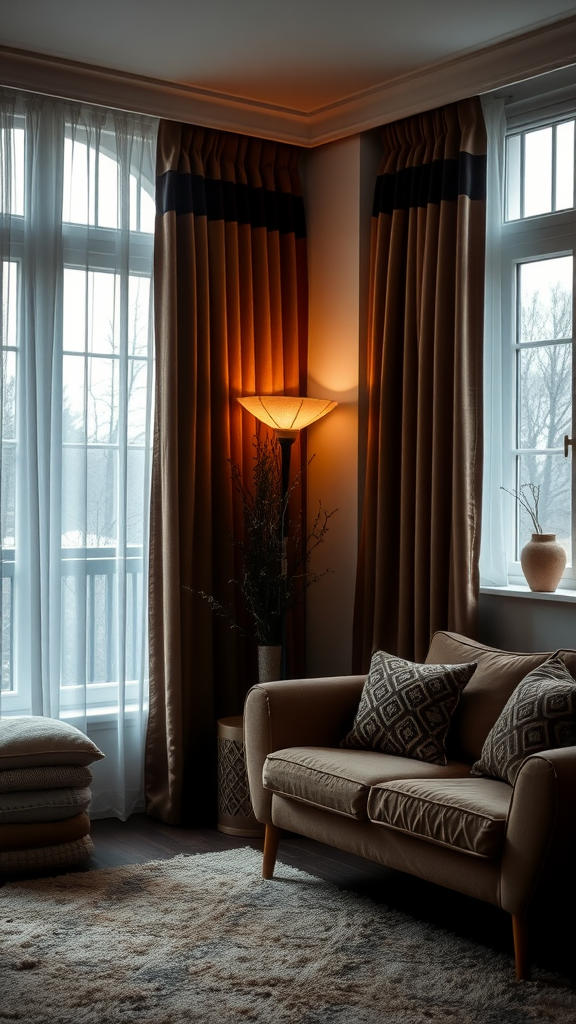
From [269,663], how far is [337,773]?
113 cm

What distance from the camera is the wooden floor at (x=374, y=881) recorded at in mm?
3066

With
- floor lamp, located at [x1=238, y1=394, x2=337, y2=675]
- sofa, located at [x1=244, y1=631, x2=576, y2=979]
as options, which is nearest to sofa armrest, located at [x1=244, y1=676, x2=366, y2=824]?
sofa, located at [x1=244, y1=631, x2=576, y2=979]

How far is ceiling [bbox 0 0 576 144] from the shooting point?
3652mm

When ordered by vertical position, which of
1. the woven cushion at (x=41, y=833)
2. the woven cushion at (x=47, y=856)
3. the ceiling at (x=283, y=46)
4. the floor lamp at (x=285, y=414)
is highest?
the ceiling at (x=283, y=46)

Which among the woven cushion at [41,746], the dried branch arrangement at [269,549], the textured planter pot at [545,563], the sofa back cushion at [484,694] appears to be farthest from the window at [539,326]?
the woven cushion at [41,746]

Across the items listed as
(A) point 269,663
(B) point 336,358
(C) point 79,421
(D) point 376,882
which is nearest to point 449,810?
(D) point 376,882

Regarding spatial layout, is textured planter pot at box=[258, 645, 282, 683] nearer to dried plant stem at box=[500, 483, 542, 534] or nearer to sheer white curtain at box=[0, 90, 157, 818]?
sheer white curtain at box=[0, 90, 157, 818]

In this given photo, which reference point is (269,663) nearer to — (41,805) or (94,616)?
(94,616)

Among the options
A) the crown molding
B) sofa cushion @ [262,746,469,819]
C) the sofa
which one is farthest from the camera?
the crown molding

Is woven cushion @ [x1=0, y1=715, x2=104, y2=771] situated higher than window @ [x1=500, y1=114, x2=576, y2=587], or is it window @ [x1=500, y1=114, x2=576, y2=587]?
window @ [x1=500, y1=114, x2=576, y2=587]

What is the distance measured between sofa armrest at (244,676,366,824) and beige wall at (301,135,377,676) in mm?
937

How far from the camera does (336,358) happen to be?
15.6 ft

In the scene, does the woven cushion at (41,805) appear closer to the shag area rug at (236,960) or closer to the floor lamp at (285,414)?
the shag area rug at (236,960)

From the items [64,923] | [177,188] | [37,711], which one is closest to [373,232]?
[177,188]
